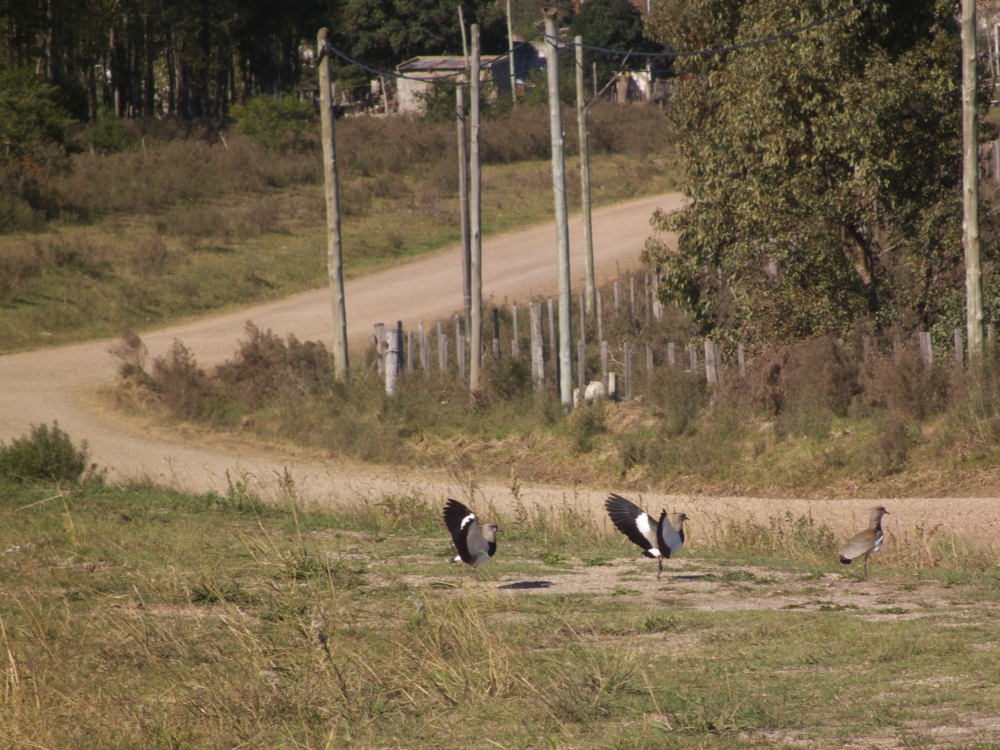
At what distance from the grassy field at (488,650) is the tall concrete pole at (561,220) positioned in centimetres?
742

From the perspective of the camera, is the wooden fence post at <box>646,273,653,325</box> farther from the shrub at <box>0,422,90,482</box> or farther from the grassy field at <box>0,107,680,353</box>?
the shrub at <box>0,422,90,482</box>

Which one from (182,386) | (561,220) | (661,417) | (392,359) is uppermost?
(561,220)

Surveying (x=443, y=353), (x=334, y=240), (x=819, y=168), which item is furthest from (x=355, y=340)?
(x=819, y=168)

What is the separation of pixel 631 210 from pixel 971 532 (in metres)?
26.5

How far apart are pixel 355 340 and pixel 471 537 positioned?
16796 mm

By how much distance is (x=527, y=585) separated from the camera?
26.5ft

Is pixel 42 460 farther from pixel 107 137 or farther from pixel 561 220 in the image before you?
pixel 107 137

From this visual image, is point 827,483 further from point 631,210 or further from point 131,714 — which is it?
point 631,210

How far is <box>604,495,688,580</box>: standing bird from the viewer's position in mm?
7664

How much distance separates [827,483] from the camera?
14148 millimetres

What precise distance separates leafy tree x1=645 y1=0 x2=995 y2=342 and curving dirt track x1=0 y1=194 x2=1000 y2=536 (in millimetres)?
4316

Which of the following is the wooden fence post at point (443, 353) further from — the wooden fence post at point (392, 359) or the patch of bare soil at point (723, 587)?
the patch of bare soil at point (723, 587)

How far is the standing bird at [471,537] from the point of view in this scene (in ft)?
24.1

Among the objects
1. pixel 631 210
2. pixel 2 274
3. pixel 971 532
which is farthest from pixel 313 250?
pixel 971 532
